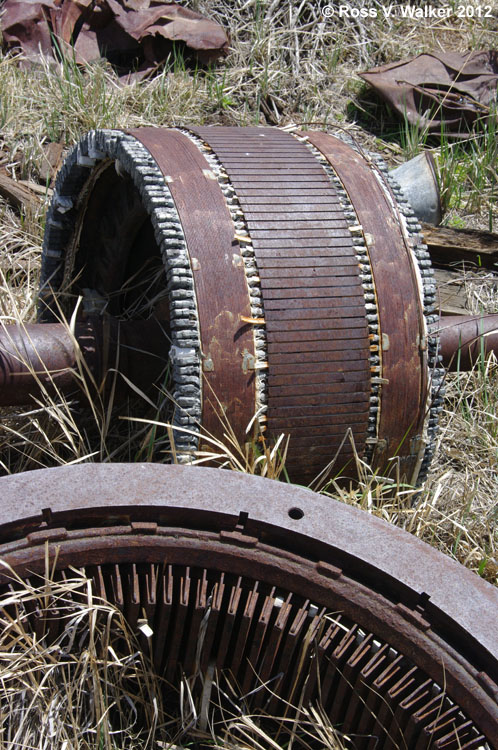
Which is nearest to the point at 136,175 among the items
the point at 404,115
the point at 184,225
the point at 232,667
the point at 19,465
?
the point at 184,225

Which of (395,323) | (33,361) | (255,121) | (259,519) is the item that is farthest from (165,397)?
(255,121)

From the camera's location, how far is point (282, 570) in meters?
1.42

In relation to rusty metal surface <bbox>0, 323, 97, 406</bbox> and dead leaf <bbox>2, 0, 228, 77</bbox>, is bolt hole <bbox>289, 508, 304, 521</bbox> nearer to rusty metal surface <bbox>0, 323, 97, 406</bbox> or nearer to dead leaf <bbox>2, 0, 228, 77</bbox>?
rusty metal surface <bbox>0, 323, 97, 406</bbox>

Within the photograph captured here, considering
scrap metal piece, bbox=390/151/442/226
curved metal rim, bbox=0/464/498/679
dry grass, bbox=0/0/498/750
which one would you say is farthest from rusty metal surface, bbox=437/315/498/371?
curved metal rim, bbox=0/464/498/679

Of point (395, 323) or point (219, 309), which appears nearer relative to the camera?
point (219, 309)

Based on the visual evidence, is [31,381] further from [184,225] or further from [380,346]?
[380,346]

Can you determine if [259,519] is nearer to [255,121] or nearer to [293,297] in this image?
[293,297]

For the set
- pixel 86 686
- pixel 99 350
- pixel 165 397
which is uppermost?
pixel 99 350

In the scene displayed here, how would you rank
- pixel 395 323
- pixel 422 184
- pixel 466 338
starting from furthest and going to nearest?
pixel 422 184, pixel 466 338, pixel 395 323

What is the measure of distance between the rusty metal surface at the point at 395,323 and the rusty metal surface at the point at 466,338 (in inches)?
15.6

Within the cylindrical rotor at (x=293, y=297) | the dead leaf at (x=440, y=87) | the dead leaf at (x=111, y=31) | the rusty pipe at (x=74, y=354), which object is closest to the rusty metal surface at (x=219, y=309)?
the cylindrical rotor at (x=293, y=297)

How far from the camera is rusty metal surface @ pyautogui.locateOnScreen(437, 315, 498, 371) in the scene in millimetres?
2244

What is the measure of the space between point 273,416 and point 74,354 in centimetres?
61

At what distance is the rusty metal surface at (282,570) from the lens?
1345 millimetres
